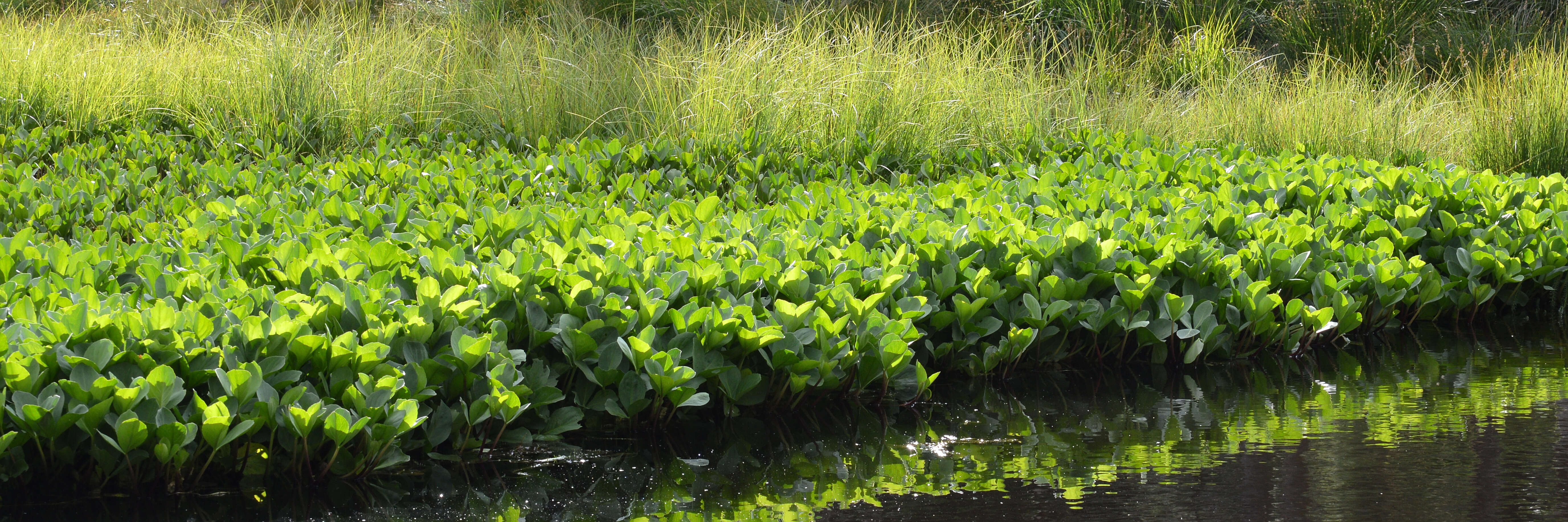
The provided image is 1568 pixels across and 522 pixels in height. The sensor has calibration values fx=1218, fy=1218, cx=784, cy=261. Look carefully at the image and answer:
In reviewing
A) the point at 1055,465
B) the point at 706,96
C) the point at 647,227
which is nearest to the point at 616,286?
the point at 647,227

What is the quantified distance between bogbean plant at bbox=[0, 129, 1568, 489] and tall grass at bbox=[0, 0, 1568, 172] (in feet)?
3.34

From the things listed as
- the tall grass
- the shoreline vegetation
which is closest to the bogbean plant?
the shoreline vegetation

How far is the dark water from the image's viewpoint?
2.62m

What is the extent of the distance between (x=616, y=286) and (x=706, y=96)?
3.77 meters

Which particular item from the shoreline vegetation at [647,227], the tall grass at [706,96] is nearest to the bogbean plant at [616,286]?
the shoreline vegetation at [647,227]

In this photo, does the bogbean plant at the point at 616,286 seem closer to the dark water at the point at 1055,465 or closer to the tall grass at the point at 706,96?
the dark water at the point at 1055,465

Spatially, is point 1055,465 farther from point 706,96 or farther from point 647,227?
point 706,96

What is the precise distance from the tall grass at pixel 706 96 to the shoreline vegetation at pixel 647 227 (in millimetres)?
33

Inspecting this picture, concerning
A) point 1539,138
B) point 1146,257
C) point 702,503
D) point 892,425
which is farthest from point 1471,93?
point 702,503

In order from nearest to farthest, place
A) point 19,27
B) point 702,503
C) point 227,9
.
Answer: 1. point 702,503
2. point 19,27
3. point 227,9

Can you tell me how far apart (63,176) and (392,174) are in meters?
1.64

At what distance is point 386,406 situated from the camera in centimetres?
268

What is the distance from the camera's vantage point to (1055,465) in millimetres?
2961

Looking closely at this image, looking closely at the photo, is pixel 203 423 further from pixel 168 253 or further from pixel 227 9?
pixel 227 9
